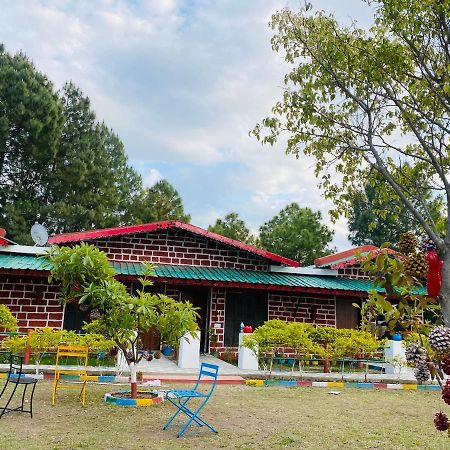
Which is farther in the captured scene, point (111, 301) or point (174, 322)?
point (174, 322)

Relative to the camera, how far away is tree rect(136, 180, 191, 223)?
30484mm

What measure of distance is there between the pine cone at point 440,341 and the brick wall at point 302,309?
13767 mm

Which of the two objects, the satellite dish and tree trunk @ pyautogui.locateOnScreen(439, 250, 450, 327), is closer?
tree trunk @ pyautogui.locateOnScreen(439, 250, 450, 327)

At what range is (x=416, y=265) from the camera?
2428mm

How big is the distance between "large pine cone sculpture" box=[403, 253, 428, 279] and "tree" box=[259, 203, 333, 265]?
3152 cm

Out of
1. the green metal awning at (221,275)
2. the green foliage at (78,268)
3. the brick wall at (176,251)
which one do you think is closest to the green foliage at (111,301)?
the green foliage at (78,268)

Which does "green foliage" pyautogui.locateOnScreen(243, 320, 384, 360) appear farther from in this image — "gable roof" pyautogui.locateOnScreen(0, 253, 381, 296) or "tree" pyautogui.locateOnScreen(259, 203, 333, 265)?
"tree" pyautogui.locateOnScreen(259, 203, 333, 265)

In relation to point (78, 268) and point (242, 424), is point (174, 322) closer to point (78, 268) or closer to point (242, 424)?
point (78, 268)

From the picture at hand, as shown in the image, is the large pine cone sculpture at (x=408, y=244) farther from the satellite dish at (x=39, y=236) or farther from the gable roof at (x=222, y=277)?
the satellite dish at (x=39, y=236)

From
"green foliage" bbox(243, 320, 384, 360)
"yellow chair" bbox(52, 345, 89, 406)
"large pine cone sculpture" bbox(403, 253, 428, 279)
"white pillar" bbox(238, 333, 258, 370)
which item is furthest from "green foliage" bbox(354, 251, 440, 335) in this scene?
"white pillar" bbox(238, 333, 258, 370)

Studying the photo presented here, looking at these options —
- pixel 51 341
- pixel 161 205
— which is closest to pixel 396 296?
pixel 51 341

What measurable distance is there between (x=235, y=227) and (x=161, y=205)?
7.15 metres

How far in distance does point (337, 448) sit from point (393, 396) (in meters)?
5.15

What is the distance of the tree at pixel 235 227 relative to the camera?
35.8m
